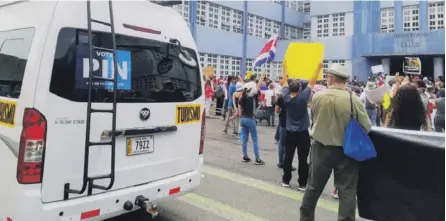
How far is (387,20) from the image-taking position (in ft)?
110

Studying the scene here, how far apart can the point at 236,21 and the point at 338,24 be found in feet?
30.3

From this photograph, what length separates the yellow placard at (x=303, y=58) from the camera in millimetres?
9305

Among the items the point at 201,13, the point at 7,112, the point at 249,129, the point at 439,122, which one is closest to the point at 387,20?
the point at 201,13

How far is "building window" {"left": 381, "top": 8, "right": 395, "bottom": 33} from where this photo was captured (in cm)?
3316

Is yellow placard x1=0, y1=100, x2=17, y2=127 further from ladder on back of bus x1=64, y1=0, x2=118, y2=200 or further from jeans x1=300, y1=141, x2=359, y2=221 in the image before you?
jeans x1=300, y1=141, x2=359, y2=221

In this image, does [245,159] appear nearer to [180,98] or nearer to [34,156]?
[180,98]

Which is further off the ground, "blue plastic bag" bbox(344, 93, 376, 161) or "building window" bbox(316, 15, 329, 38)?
"building window" bbox(316, 15, 329, 38)

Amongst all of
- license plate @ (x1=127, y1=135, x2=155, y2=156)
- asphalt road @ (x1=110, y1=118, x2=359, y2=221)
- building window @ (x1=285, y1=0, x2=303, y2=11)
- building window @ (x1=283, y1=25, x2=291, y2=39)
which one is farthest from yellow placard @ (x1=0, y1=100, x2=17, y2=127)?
building window @ (x1=285, y1=0, x2=303, y2=11)

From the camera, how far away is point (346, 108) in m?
3.79

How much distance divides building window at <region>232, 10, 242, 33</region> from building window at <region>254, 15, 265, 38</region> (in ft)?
7.47

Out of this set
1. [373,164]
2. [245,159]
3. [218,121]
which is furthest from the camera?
[218,121]

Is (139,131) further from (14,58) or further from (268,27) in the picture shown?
(268,27)

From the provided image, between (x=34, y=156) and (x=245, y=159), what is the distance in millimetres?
5011

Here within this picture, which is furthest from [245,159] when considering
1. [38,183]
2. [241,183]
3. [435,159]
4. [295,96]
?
[38,183]
